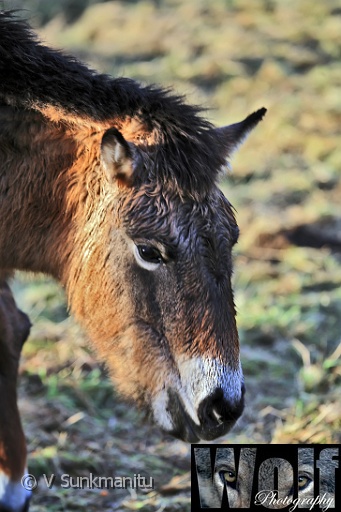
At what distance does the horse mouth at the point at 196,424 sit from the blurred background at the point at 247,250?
1.54 ft

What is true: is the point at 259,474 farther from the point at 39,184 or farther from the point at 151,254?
the point at 39,184

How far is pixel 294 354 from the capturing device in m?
6.12

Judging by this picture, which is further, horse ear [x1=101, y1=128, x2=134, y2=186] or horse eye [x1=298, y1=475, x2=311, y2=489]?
horse eye [x1=298, y1=475, x2=311, y2=489]

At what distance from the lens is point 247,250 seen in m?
7.45

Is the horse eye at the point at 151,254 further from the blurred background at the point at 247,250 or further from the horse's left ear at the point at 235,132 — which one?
the blurred background at the point at 247,250

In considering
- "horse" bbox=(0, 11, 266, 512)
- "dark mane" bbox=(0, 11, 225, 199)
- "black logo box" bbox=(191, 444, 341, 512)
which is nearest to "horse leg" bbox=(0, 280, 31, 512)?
"horse" bbox=(0, 11, 266, 512)

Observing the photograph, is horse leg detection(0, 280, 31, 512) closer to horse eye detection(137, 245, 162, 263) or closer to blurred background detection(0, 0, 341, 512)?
blurred background detection(0, 0, 341, 512)

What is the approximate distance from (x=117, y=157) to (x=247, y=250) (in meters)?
4.10

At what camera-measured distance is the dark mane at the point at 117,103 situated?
3.50 m

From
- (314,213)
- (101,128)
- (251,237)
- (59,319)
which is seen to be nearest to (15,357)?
(101,128)

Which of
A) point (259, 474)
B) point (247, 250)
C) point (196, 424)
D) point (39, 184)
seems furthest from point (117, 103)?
point (247, 250)

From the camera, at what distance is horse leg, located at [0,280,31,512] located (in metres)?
4.27

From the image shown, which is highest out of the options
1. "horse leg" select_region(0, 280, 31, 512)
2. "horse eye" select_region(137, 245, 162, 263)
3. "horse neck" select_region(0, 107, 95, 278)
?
"horse neck" select_region(0, 107, 95, 278)

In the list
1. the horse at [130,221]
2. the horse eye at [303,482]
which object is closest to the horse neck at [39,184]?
the horse at [130,221]
